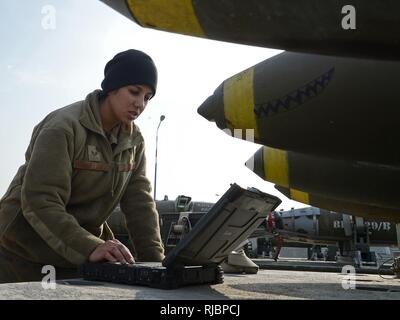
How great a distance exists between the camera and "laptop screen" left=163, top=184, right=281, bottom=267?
144 cm

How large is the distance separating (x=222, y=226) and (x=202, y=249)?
11 cm

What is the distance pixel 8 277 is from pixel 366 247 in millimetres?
9726

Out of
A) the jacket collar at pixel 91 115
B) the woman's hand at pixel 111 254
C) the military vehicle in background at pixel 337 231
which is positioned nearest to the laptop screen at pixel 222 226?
the woman's hand at pixel 111 254

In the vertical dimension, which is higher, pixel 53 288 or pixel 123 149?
pixel 123 149

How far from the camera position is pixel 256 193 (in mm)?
1487

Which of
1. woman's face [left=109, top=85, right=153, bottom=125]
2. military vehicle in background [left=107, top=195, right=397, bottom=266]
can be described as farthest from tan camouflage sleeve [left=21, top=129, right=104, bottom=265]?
military vehicle in background [left=107, top=195, right=397, bottom=266]

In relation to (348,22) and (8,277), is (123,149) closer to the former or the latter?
(8,277)

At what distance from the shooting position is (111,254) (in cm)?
160

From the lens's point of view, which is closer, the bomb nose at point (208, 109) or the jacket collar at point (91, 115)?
the jacket collar at point (91, 115)

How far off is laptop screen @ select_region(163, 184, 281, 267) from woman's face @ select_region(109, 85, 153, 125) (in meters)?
0.78

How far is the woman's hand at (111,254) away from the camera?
158 cm

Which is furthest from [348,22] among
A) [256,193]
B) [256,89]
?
[256,89]

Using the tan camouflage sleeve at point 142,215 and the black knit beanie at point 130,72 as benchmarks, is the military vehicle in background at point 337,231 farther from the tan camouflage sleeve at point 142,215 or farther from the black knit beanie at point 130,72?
the black knit beanie at point 130,72

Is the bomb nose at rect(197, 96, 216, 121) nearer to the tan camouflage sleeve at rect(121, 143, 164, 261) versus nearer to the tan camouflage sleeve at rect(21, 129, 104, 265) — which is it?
the tan camouflage sleeve at rect(121, 143, 164, 261)
